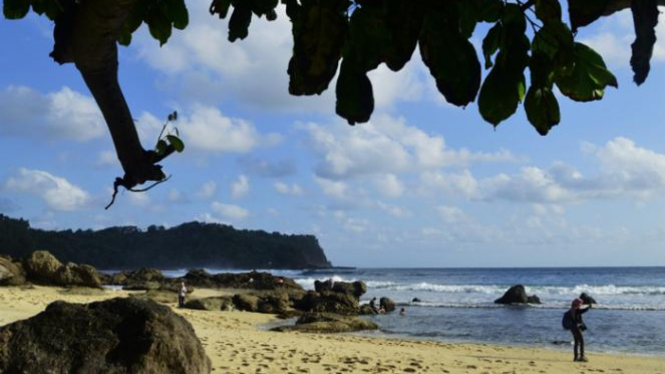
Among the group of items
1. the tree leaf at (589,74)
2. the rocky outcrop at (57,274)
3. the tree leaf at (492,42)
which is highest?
the tree leaf at (492,42)

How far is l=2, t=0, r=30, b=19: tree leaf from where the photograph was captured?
2.03 metres

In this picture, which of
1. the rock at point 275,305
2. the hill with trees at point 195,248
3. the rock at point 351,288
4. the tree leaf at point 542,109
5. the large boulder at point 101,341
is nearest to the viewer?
the tree leaf at point 542,109

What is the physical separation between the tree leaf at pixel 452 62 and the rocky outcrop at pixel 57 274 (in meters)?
27.7

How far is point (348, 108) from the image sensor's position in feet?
4.05

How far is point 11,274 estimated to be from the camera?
24906mm

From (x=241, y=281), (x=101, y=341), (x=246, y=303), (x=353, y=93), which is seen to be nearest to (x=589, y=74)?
(x=353, y=93)

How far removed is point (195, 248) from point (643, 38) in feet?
461

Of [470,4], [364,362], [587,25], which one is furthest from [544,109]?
[364,362]

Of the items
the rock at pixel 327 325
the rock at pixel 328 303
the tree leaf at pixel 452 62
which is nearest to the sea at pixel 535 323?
the rock at pixel 327 325

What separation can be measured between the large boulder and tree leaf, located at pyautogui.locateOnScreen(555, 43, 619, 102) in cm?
515

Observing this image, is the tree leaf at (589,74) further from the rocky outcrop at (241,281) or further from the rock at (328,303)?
the rocky outcrop at (241,281)

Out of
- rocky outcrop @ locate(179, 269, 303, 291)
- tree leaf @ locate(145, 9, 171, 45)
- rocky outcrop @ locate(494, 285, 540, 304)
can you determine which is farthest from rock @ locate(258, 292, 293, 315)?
tree leaf @ locate(145, 9, 171, 45)

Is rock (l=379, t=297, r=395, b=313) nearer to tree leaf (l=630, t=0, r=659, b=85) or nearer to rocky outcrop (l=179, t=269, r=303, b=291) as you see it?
Answer: rocky outcrop (l=179, t=269, r=303, b=291)

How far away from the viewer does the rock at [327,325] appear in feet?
63.0
